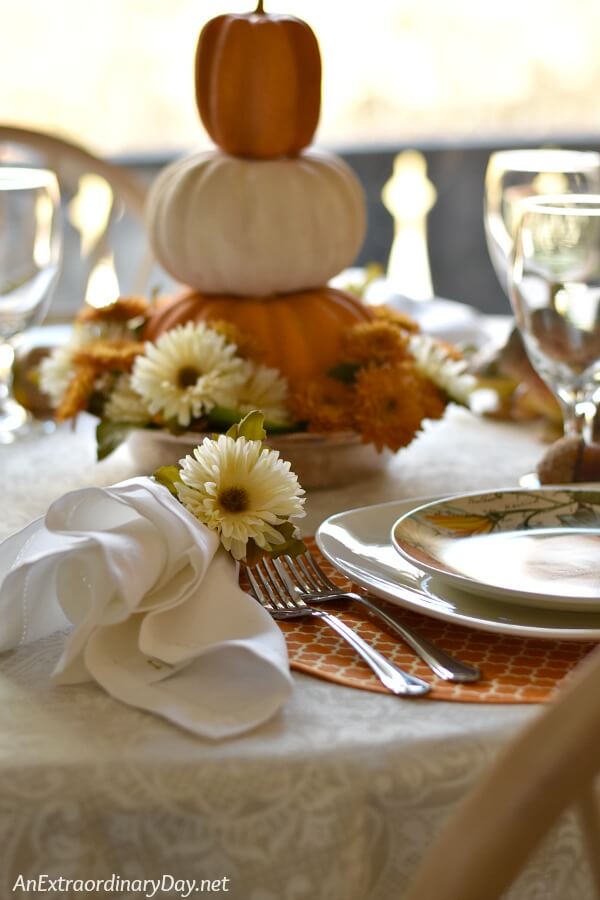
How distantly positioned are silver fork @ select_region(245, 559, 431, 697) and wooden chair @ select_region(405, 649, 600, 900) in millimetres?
165

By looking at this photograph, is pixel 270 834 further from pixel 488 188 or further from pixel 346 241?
pixel 488 188

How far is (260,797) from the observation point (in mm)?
487

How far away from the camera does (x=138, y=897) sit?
1.61 ft

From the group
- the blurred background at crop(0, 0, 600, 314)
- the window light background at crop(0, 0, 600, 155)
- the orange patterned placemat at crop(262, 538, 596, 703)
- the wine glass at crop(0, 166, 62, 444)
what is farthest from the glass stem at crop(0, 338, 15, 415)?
the window light background at crop(0, 0, 600, 155)

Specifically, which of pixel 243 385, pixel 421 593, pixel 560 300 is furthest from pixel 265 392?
pixel 421 593

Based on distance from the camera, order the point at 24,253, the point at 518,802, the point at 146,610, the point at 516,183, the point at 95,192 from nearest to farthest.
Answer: the point at 518,802 → the point at 146,610 → the point at 24,253 → the point at 516,183 → the point at 95,192

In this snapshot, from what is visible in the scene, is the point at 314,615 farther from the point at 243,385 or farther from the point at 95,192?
the point at 95,192

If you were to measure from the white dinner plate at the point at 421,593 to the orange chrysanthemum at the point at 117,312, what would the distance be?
0.40 m

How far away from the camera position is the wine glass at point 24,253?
1.15 meters

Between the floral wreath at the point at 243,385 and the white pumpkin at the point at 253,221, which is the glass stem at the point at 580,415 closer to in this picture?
the floral wreath at the point at 243,385

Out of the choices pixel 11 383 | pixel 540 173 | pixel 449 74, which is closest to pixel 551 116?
pixel 449 74

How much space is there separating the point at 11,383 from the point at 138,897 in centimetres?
82

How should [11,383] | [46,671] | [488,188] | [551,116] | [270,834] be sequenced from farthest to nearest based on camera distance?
1. [551,116]
2. [488,188]
3. [11,383]
4. [46,671]
5. [270,834]

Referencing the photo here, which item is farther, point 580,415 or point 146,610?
point 580,415
